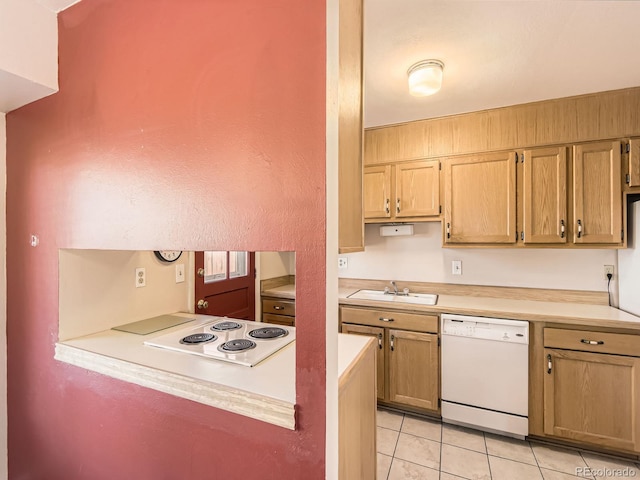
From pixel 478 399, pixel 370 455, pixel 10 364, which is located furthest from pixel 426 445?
pixel 10 364

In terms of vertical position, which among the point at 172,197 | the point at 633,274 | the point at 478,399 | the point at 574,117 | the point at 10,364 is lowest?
the point at 478,399

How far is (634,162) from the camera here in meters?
2.02

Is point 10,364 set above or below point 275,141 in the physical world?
below

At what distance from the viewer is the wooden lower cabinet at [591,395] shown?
Answer: 1876mm

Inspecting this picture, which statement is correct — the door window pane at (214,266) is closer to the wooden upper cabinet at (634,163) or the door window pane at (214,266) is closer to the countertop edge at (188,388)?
the countertop edge at (188,388)

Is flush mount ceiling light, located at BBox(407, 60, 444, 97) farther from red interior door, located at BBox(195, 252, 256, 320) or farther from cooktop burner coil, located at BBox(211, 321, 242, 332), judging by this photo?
red interior door, located at BBox(195, 252, 256, 320)

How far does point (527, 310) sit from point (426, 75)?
1815 millimetres

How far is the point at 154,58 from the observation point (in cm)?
110

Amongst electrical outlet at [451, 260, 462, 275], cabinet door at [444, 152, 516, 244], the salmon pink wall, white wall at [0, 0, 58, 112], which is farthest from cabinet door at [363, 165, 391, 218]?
white wall at [0, 0, 58, 112]

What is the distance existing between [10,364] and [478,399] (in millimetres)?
3054

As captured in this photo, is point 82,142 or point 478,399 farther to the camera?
point 478,399

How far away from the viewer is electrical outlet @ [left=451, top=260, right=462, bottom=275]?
2824 mm

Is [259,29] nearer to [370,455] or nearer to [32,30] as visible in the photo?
[32,30]

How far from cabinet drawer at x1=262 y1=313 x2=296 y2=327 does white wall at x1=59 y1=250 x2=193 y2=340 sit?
1227 mm
